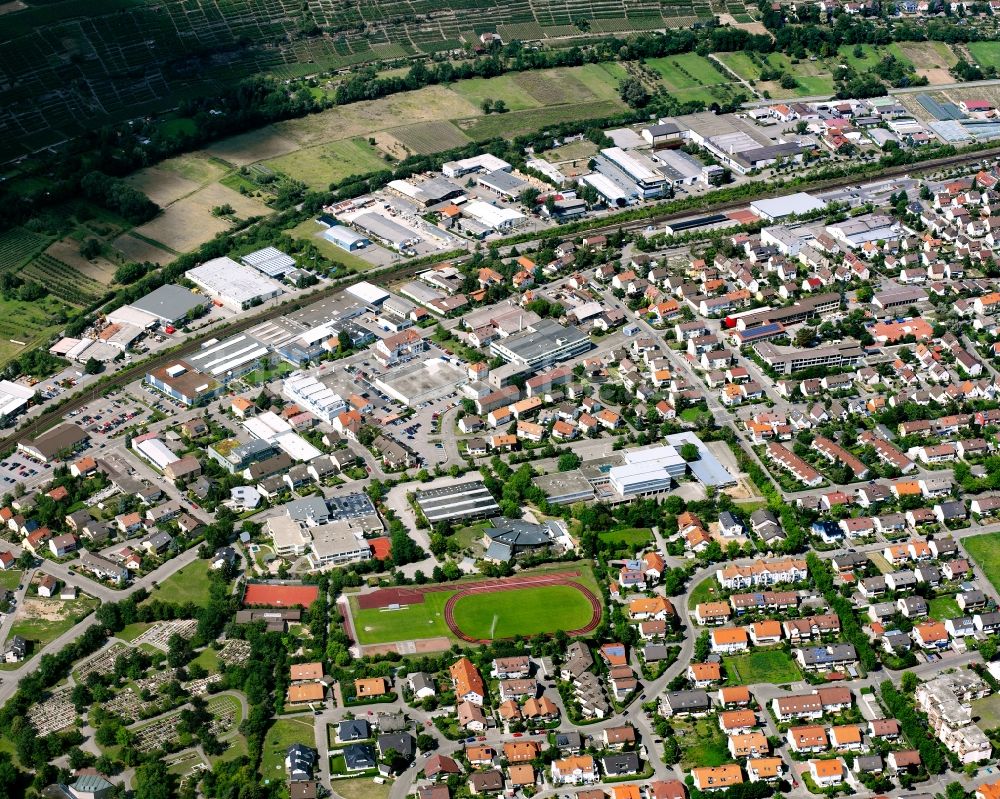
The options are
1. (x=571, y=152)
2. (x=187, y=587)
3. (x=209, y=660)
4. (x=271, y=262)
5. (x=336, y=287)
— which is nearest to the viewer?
(x=209, y=660)

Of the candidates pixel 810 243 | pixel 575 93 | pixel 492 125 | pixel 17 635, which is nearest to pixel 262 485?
pixel 17 635

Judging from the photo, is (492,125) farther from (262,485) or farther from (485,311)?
(262,485)

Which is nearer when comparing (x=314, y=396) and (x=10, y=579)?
(x=10, y=579)

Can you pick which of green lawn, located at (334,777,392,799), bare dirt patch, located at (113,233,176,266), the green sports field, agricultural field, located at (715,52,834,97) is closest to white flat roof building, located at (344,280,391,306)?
bare dirt patch, located at (113,233,176,266)

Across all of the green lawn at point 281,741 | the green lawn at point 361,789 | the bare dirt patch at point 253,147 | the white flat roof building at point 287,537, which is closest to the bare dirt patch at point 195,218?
the bare dirt patch at point 253,147

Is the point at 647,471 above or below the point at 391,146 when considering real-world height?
below

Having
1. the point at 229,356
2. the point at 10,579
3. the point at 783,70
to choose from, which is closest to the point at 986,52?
the point at 783,70

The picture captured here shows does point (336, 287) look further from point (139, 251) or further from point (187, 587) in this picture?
point (187, 587)
